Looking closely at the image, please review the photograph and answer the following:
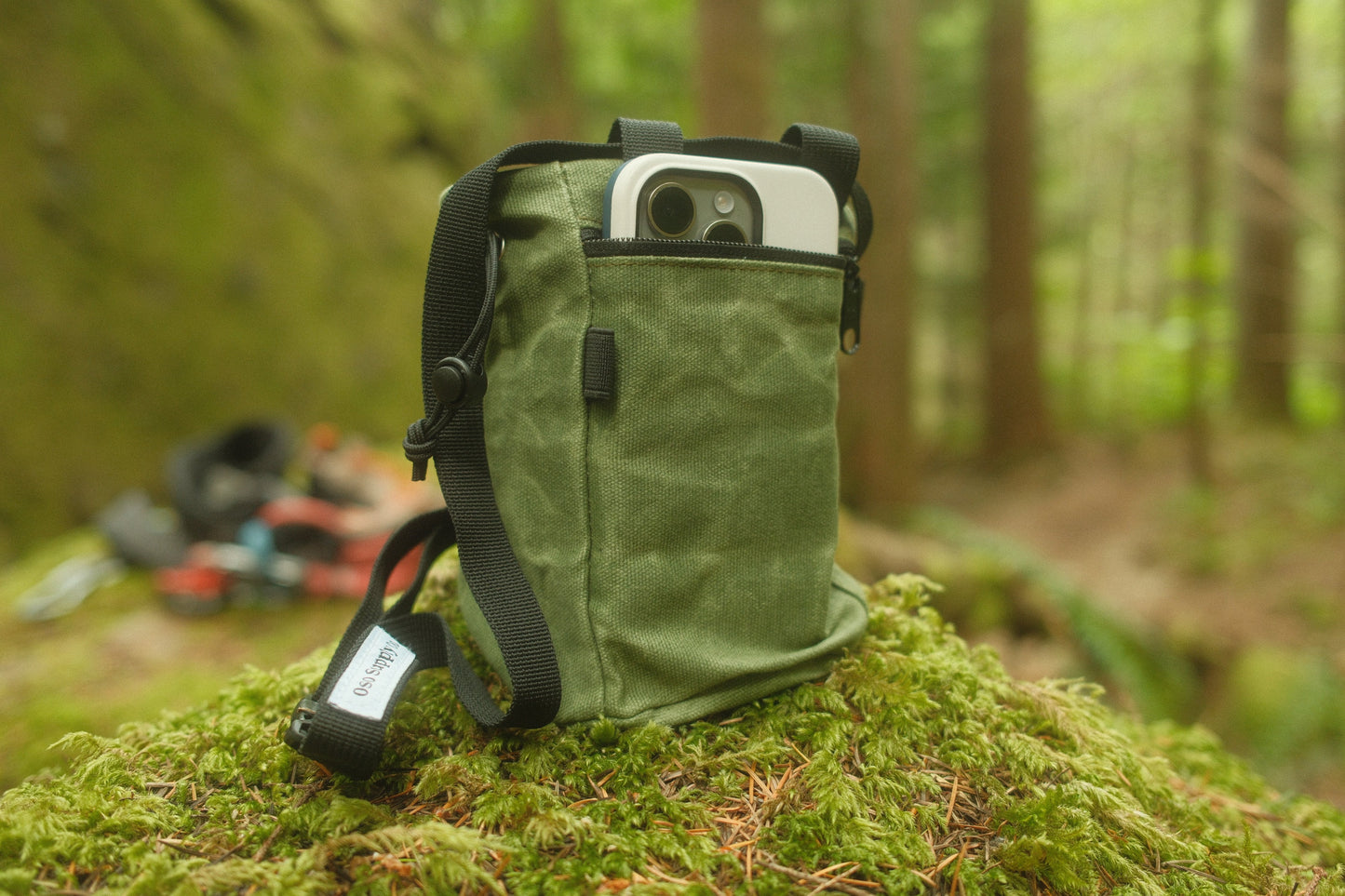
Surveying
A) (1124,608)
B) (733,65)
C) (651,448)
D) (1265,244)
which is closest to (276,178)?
(733,65)

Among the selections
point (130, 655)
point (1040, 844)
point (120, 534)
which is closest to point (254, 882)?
point (1040, 844)

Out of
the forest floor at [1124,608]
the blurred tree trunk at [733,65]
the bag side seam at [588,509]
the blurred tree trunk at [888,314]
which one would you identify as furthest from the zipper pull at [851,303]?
the blurred tree trunk at [888,314]

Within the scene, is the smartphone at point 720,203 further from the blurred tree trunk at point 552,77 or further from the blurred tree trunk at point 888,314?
the blurred tree trunk at point 552,77

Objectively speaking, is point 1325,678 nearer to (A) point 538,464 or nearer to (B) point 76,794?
(A) point 538,464

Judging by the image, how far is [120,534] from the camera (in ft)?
12.0

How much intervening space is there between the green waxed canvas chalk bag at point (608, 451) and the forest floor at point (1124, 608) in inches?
38.3

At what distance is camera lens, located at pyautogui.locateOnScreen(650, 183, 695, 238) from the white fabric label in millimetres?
829

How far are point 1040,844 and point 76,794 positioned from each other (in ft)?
4.56

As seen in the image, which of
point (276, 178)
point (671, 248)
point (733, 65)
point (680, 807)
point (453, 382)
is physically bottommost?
point (680, 807)

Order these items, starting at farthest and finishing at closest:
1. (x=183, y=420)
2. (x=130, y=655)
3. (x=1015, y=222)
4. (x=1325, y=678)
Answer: (x=1015, y=222) < (x=183, y=420) < (x=1325, y=678) < (x=130, y=655)

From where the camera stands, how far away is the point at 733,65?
525 cm

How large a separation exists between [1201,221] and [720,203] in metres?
8.21

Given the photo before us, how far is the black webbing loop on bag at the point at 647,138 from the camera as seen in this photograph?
1.27 meters

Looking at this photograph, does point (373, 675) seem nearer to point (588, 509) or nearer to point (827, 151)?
point (588, 509)
